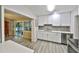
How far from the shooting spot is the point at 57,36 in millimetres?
3432

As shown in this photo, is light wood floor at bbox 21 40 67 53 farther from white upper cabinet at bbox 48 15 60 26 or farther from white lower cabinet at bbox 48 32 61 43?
white upper cabinet at bbox 48 15 60 26

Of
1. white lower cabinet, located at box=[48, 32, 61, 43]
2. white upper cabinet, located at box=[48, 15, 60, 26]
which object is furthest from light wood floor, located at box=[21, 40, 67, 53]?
white upper cabinet, located at box=[48, 15, 60, 26]

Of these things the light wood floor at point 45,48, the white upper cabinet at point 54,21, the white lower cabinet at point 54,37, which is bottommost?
the light wood floor at point 45,48

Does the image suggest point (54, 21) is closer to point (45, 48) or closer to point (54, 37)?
point (54, 37)

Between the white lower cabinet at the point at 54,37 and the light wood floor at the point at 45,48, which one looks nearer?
the light wood floor at the point at 45,48

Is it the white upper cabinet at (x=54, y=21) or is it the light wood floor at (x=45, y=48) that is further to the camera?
the white upper cabinet at (x=54, y=21)

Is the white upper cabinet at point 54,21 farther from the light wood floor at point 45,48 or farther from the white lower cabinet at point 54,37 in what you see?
the light wood floor at point 45,48

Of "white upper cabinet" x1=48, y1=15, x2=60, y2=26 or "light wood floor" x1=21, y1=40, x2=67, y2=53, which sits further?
"white upper cabinet" x1=48, y1=15, x2=60, y2=26

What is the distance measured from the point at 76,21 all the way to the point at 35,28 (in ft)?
5.36

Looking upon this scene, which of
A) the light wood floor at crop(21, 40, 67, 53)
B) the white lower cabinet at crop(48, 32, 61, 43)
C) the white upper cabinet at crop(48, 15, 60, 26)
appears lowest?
the light wood floor at crop(21, 40, 67, 53)

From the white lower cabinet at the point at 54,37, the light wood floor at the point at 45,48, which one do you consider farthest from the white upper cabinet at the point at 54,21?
the light wood floor at the point at 45,48

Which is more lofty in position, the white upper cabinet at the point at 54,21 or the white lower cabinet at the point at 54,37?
the white upper cabinet at the point at 54,21

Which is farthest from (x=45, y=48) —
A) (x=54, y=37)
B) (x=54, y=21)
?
(x=54, y=21)

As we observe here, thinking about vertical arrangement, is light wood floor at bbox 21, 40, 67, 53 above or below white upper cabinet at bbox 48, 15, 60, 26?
below
